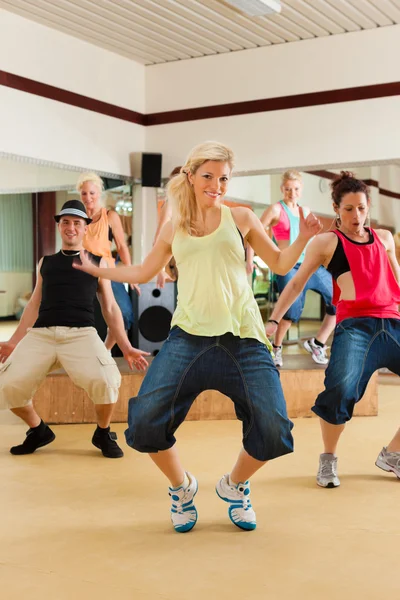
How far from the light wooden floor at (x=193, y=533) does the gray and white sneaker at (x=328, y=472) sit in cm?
5

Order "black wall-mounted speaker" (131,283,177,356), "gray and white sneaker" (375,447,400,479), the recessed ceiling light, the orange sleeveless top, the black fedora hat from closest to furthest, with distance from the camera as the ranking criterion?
"gray and white sneaker" (375,447,400,479) < the black fedora hat < the orange sleeveless top < the recessed ceiling light < "black wall-mounted speaker" (131,283,177,356)

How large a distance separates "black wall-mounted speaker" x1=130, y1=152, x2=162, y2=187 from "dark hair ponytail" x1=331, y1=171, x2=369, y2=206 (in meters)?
5.04

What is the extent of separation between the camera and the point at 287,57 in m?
8.02

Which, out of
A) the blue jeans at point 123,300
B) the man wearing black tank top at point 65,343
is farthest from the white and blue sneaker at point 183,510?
the blue jeans at point 123,300

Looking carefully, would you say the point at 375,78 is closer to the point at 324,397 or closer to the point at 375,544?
the point at 324,397

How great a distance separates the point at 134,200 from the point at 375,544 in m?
6.45

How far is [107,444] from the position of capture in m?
4.33

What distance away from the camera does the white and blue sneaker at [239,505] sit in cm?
302

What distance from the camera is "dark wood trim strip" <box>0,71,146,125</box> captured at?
7215mm

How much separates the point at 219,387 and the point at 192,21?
545 cm

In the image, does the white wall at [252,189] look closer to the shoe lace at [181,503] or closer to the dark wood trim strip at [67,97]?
the dark wood trim strip at [67,97]

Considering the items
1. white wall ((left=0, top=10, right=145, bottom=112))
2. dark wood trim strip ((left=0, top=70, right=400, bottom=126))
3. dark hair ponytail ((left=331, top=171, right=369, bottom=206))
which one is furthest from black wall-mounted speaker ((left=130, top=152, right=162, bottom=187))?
dark hair ponytail ((left=331, top=171, right=369, bottom=206))

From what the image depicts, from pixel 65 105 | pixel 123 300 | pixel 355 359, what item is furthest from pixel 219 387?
pixel 65 105

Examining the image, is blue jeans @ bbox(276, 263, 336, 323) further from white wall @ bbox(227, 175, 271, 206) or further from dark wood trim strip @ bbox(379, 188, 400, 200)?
white wall @ bbox(227, 175, 271, 206)
